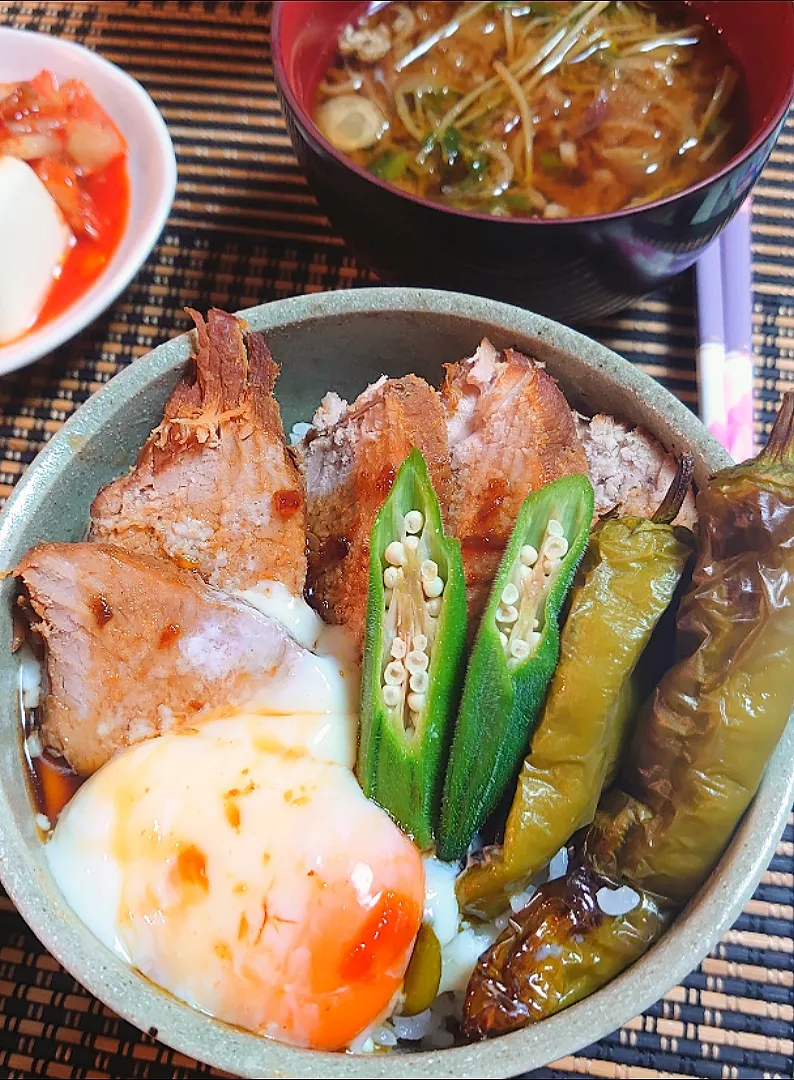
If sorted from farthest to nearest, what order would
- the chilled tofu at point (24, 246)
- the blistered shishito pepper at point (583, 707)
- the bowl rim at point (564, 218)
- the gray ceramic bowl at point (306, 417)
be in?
the chilled tofu at point (24, 246)
the bowl rim at point (564, 218)
the blistered shishito pepper at point (583, 707)
the gray ceramic bowl at point (306, 417)

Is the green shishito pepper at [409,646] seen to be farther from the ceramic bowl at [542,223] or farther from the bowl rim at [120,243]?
the bowl rim at [120,243]

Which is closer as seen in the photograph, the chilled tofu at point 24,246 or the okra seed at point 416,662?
the okra seed at point 416,662

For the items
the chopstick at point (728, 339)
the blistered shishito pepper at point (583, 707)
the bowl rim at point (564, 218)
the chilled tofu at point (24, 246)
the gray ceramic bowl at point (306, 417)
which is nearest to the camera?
the gray ceramic bowl at point (306, 417)

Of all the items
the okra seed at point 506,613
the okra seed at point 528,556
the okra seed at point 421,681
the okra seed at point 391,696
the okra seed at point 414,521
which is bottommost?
Answer: the okra seed at point 391,696

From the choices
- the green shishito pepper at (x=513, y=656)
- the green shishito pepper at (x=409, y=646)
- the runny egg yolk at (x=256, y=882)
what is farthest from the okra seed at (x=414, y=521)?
the runny egg yolk at (x=256, y=882)

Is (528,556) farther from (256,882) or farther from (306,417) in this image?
(306,417)

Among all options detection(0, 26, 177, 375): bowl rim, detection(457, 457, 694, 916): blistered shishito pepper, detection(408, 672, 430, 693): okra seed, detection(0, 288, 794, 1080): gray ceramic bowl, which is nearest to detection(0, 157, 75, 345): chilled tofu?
detection(0, 26, 177, 375): bowl rim

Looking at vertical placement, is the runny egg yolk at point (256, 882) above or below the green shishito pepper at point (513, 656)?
below

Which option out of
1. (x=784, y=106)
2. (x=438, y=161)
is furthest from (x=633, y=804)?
(x=438, y=161)
